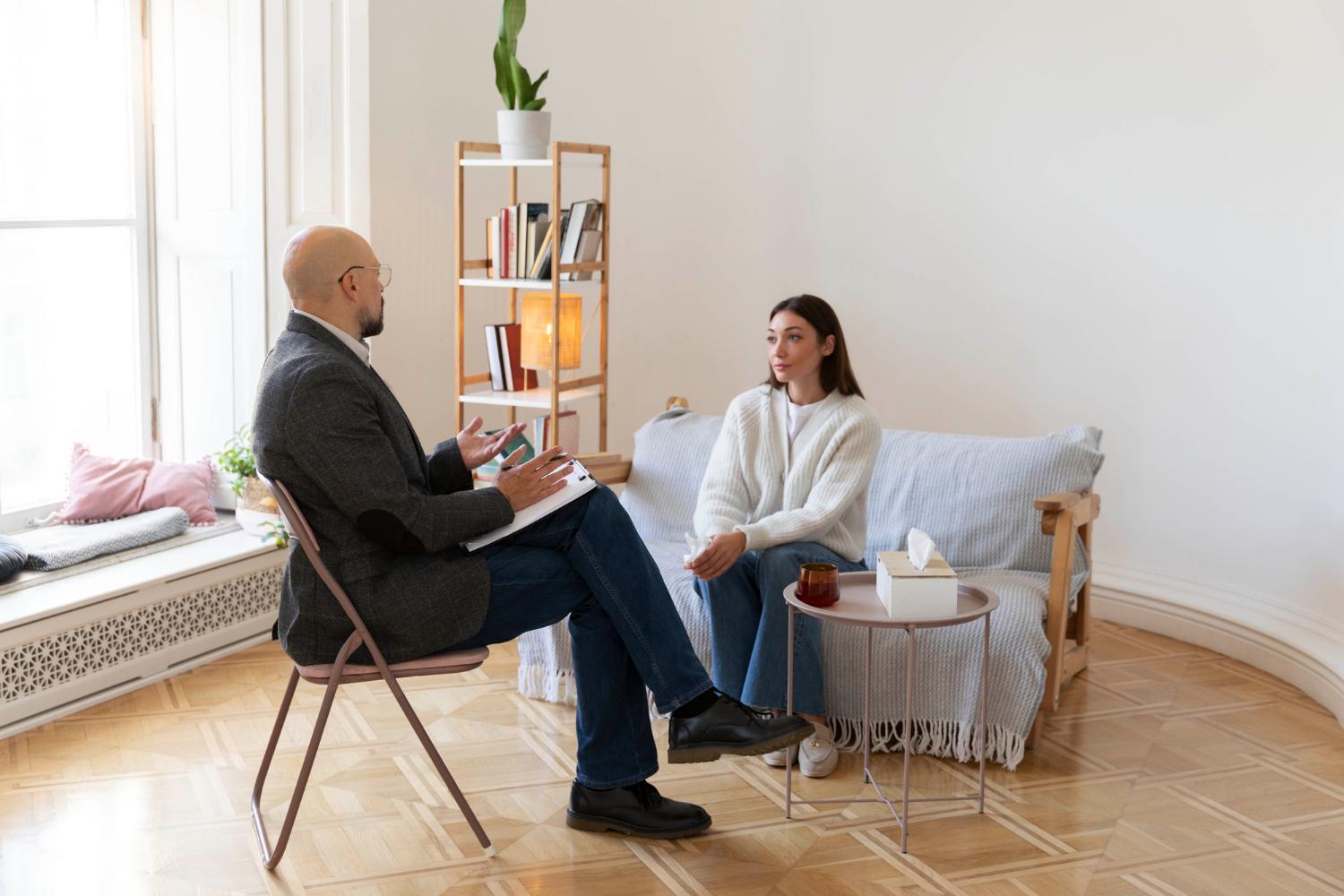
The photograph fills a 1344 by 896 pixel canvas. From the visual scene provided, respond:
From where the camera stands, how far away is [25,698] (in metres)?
3.47

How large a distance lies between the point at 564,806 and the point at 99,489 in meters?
2.18

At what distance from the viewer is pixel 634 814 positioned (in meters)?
2.96

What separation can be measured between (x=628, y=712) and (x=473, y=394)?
180 centimetres

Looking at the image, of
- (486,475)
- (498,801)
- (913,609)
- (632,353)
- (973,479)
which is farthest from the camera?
(632,353)

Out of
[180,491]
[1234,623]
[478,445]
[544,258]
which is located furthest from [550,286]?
[1234,623]

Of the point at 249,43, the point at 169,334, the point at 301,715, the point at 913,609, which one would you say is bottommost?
the point at 301,715

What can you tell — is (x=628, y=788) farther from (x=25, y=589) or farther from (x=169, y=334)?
(x=169, y=334)

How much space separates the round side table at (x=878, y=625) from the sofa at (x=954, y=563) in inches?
3.0

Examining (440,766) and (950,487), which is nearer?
(440,766)

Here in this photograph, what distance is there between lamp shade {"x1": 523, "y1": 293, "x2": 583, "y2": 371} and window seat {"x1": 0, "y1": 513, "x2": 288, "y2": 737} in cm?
109

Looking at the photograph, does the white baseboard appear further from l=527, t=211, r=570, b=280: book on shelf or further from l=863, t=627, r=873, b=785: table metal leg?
l=527, t=211, r=570, b=280: book on shelf

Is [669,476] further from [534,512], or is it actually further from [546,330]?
[534,512]

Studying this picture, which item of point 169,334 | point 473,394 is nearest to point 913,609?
point 473,394

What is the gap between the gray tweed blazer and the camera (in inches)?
102
